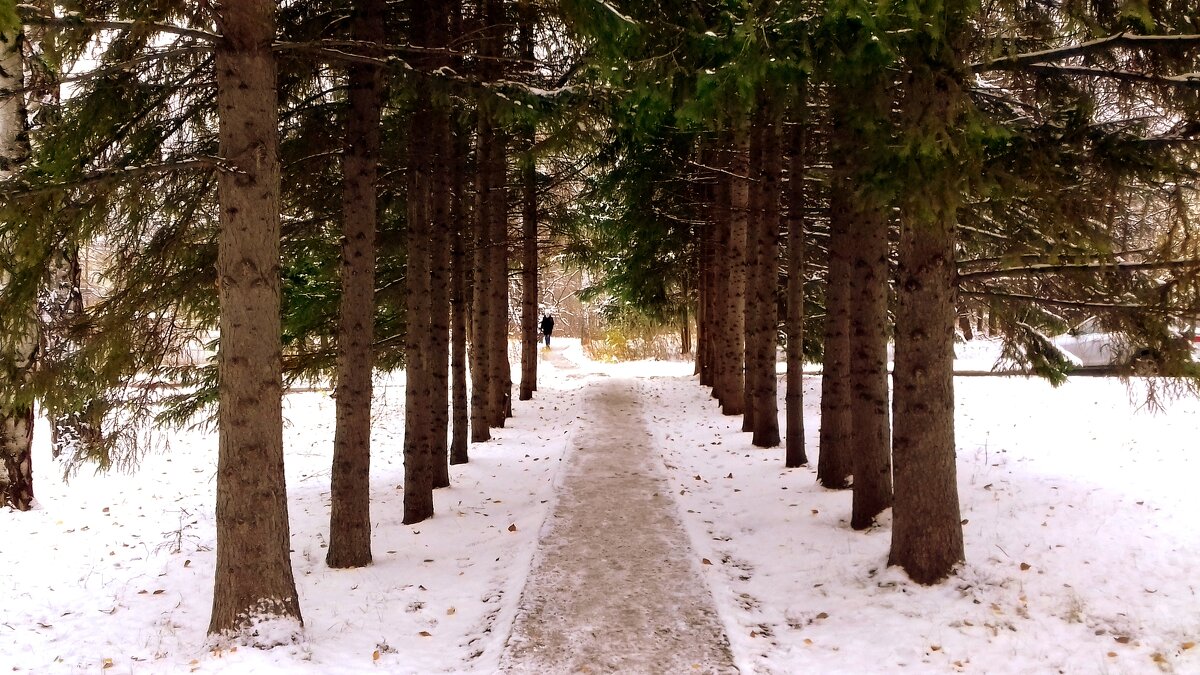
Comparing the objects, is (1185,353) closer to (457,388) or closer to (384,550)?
(384,550)

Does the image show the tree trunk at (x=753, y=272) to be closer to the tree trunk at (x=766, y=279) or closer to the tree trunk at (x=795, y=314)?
the tree trunk at (x=766, y=279)

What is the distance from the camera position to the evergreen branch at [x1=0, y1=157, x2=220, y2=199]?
14.9 ft

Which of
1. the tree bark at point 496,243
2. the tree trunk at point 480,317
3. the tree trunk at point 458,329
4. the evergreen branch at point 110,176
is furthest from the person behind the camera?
the tree trunk at point 480,317

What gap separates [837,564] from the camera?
6.72m

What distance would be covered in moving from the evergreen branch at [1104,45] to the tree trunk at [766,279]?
430cm

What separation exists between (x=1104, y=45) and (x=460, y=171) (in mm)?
8035

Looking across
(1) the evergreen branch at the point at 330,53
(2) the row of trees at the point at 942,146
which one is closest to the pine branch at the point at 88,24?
(1) the evergreen branch at the point at 330,53

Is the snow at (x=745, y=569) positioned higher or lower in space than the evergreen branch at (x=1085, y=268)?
lower

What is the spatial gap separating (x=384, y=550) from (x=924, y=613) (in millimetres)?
5367

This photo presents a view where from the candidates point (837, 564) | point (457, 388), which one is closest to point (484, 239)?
point (457, 388)

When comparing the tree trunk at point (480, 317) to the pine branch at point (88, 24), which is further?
the tree trunk at point (480, 317)

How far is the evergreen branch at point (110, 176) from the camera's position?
4.55 meters


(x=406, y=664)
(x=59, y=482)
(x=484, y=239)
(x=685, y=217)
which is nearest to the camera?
(x=406, y=664)

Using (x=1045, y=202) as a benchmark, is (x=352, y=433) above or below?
below
